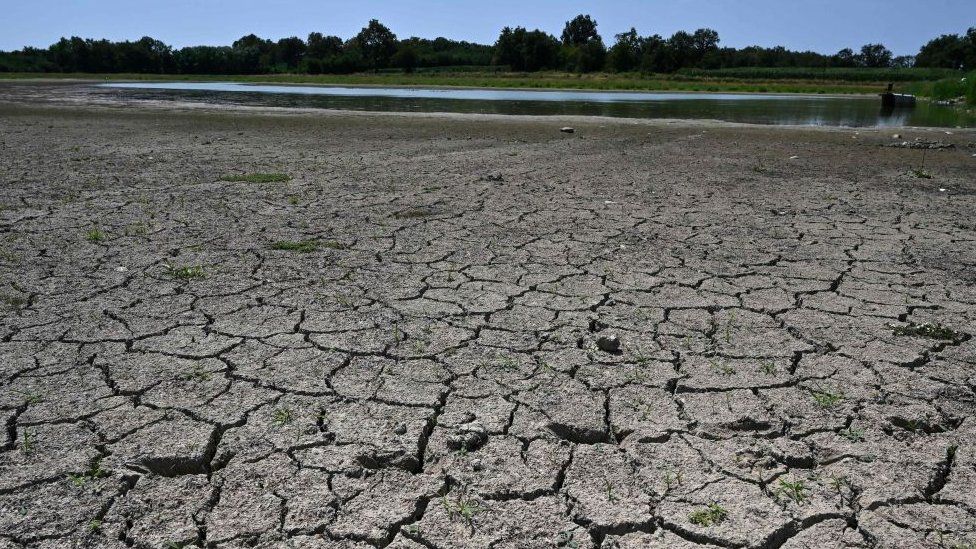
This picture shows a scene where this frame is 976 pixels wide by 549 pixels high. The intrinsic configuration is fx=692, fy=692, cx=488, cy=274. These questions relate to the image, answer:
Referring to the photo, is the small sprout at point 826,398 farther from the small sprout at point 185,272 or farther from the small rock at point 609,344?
the small sprout at point 185,272

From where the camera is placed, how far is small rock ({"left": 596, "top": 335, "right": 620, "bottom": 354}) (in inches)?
114

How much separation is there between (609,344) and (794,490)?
105 centimetres

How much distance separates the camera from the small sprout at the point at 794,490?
1.92 meters

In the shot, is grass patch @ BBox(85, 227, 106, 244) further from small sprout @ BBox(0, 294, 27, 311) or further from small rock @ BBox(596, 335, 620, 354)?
small rock @ BBox(596, 335, 620, 354)

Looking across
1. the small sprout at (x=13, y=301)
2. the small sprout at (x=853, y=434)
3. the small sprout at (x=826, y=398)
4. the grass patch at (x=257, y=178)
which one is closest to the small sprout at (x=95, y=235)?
the small sprout at (x=13, y=301)

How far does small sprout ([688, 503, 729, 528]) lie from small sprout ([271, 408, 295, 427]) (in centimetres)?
130

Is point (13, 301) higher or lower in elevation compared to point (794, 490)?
higher

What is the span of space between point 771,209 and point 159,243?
4.59 meters

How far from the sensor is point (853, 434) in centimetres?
224

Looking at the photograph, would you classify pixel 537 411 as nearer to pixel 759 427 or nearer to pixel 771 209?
pixel 759 427

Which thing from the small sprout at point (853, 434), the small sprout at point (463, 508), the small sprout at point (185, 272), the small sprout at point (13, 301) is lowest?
the small sprout at point (463, 508)

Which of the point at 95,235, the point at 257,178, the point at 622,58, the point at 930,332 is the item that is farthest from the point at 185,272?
the point at 622,58

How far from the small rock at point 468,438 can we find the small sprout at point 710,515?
68cm

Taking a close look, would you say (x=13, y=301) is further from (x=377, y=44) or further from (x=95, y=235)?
(x=377, y=44)
